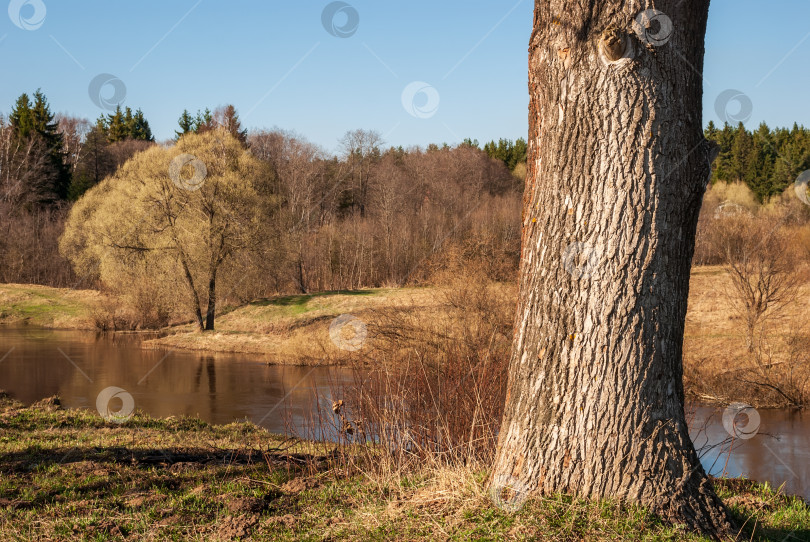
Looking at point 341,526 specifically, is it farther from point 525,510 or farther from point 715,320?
point 715,320

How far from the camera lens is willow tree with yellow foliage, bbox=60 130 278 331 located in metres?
31.6

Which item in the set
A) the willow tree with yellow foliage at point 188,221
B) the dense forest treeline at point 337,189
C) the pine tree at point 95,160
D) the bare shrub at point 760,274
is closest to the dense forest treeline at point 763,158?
the dense forest treeline at point 337,189

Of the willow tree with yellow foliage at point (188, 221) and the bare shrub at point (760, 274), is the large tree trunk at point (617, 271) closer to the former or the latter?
the bare shrub at point (760, 274)

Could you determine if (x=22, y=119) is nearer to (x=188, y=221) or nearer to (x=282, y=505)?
(x=188, y=221)

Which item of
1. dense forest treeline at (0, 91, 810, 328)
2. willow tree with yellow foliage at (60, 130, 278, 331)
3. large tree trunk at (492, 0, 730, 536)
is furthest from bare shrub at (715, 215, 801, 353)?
willow tree with yellow foliage at (60, 130, 278, 331)

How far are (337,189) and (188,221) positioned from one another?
2171 centimetres

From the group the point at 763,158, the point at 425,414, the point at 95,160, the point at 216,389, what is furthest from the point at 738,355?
the point at 95,160

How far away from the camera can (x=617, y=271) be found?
3.89m

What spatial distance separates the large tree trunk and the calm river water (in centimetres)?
654

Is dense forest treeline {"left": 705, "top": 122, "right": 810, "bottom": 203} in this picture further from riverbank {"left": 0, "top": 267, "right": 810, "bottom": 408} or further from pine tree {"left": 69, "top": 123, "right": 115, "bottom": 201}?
pine tree {"left": 69, "top": 123, "right": 115, "bottom": 201}

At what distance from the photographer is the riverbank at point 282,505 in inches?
148

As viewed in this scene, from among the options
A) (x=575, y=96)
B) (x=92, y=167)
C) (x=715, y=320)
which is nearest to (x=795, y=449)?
(x=715, y=320)

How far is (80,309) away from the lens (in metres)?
39.2

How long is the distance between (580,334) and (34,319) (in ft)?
137
